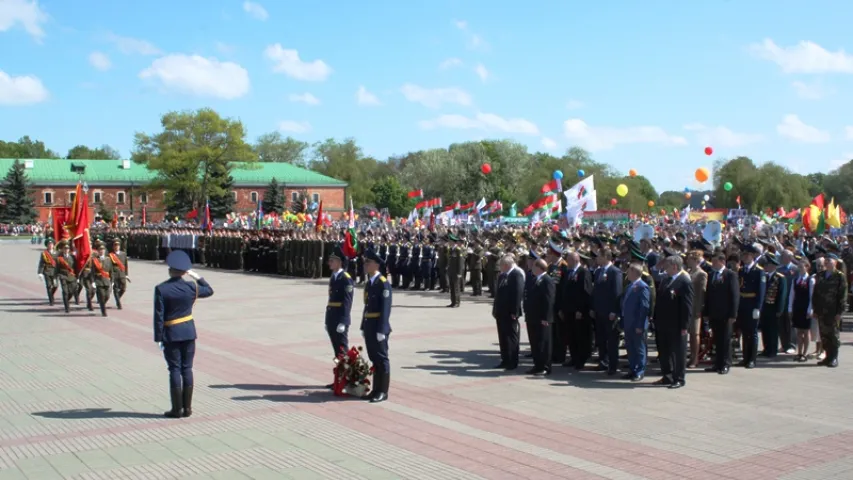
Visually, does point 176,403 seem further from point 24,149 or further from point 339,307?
point 24,149

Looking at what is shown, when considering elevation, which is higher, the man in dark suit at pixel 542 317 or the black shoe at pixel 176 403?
the man in dark suit at pixel 542 317

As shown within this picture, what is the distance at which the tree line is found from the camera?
7181 centimetres

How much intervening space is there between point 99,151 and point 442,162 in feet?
238

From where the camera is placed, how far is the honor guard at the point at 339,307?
34.2ft

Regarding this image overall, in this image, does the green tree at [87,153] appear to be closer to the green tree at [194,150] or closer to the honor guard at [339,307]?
the green tree at [194,150]

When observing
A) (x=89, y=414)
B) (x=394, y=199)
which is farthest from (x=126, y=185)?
(x=89, y=414)

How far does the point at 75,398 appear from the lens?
9945 millimetres

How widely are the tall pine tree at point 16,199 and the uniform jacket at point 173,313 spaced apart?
280 ft

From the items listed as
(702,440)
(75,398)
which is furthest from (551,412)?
(75,398)

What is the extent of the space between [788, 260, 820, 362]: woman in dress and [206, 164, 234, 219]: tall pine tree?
231 feet

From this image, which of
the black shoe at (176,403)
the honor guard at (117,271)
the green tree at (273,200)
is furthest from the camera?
the green tree at (273,200)

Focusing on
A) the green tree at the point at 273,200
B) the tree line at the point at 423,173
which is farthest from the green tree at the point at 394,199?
the green tree at the point at 273,200

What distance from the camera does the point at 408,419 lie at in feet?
28.9

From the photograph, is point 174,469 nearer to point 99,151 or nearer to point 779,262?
point 779,262
